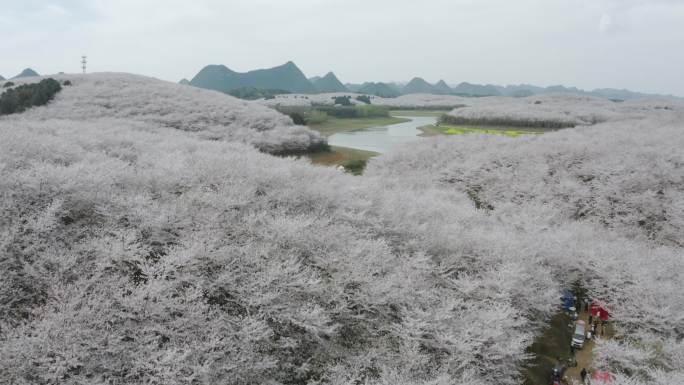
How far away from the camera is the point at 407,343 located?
13703 mm

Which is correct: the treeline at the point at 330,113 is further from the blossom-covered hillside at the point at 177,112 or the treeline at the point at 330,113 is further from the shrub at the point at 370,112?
the blossom-covered hillside at the point at 177,112

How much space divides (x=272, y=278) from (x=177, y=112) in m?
64.1

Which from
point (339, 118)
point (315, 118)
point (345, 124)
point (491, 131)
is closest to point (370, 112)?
point (339, 118)

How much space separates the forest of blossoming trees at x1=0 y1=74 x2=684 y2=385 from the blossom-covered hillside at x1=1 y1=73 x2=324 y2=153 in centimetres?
3342

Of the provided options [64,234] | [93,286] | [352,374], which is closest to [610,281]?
[352,374]

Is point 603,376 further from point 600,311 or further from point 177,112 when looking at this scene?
point 177,112

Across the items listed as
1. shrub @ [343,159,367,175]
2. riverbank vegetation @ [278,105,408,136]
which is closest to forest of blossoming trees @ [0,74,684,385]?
shrub @ [343,159,367,175]

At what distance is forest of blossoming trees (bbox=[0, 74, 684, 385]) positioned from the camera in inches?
452

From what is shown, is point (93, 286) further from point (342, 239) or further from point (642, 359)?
point (642, 359)

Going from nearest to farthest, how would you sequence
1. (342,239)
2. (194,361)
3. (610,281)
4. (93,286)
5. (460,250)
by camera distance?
1. (194,361)
2. (93,286)
3. (342,239)
4. (460,250)
5. (610,281)

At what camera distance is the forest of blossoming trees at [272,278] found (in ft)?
37.7

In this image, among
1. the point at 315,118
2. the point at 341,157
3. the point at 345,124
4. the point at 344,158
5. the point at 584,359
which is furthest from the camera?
the point at 345,124

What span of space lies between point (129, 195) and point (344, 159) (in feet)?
153

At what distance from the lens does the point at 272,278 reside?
13.8 metres
